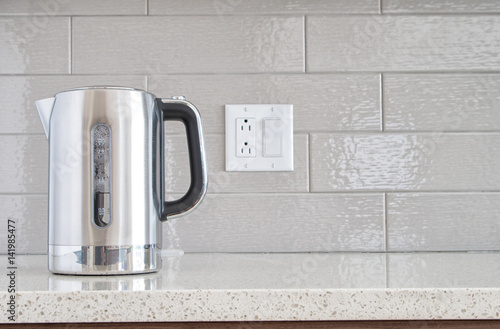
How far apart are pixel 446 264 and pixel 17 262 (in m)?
0.68

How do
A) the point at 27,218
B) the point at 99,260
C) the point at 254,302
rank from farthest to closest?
the point at 27,218
the point at 99,260
the point at 254,302

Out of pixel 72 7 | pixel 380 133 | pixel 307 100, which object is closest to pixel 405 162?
pixel 380 133

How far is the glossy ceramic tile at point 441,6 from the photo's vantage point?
1.02 metres

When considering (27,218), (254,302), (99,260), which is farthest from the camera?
(27,218)

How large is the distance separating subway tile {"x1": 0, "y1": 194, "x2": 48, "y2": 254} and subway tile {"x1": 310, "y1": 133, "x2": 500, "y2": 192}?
514mm

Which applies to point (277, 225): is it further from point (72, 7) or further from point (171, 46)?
point (72, 7)

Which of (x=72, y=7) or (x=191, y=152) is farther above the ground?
(x=72, y=7)

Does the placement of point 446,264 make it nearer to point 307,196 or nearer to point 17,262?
point 307,196

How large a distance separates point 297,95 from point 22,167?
539mm

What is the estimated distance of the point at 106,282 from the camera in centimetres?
61

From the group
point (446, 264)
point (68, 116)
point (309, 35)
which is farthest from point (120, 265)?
point (309, 35)

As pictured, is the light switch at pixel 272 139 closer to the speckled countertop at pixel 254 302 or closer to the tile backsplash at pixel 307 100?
the tile backsplash at pixel 307 100

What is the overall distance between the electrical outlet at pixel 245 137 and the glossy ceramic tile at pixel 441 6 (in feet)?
1.14

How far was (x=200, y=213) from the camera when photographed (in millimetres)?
994
